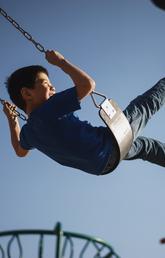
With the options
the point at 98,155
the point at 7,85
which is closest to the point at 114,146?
the point at 98,155

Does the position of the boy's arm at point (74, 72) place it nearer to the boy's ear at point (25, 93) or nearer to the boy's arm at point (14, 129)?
the boy's ear at point (25, 93)

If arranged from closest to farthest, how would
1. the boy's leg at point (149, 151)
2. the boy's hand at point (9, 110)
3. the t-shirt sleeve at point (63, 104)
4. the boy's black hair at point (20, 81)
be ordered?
the t-shirt sleeve at point (63, 104) → the boy's leg at point (149, 151) → the boy's black hair at point (20, 81) → the boy's hand at point (9, 110)

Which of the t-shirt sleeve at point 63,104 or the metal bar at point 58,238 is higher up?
the t-shirt sleeve at point 63,104

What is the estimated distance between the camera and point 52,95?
5.54 metres

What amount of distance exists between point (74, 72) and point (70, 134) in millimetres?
547

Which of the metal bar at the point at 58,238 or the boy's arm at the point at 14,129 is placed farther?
the boy's arm at the point at 14,129

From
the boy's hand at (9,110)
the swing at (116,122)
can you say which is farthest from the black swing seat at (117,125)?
the boy's hand at (9,110)

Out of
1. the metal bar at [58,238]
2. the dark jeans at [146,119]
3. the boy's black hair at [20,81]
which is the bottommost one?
→ the metal bar at [58,238]

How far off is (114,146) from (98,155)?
6.3 inches

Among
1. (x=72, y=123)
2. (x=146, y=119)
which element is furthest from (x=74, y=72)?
(x=146, y=119)

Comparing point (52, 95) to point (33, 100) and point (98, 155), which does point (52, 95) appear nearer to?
point (33, 100)

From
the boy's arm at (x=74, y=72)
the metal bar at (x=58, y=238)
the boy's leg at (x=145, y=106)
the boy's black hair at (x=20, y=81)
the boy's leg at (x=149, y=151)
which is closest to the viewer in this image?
the metal bar at (x=58, y=238)

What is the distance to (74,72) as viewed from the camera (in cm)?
524

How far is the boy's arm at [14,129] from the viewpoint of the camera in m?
6.38
